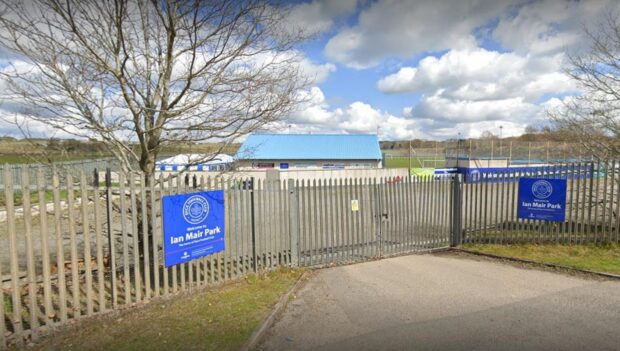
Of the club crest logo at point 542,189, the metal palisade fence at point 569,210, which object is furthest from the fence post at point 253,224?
the club crest logo at point 542,189

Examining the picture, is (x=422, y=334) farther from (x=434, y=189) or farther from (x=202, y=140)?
(x=434, y=189)

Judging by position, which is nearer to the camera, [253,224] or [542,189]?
[253,224]

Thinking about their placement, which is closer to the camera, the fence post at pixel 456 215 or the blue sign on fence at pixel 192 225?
the blue sign on fence at pixel 192 225

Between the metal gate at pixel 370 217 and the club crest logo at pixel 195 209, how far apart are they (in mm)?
1795

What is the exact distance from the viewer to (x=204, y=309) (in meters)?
4.63

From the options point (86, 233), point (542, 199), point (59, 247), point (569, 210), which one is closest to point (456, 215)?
point (542, 199)

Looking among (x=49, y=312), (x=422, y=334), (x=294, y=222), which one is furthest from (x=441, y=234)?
(x=49, y=312)

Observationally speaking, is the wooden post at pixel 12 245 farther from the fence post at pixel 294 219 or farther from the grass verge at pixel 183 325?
the fence post at pixel 294 219

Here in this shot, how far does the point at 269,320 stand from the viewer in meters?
4.37

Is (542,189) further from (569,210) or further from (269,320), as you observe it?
(269,320)

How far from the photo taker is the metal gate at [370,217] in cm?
693

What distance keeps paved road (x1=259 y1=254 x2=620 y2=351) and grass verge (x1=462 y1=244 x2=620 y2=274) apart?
67 centimetres

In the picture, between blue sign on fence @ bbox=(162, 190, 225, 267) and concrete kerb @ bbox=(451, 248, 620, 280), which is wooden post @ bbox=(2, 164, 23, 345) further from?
concrete kerb @ bbox=(451, 248, 620, 280)

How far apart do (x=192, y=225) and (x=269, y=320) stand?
1753mm
